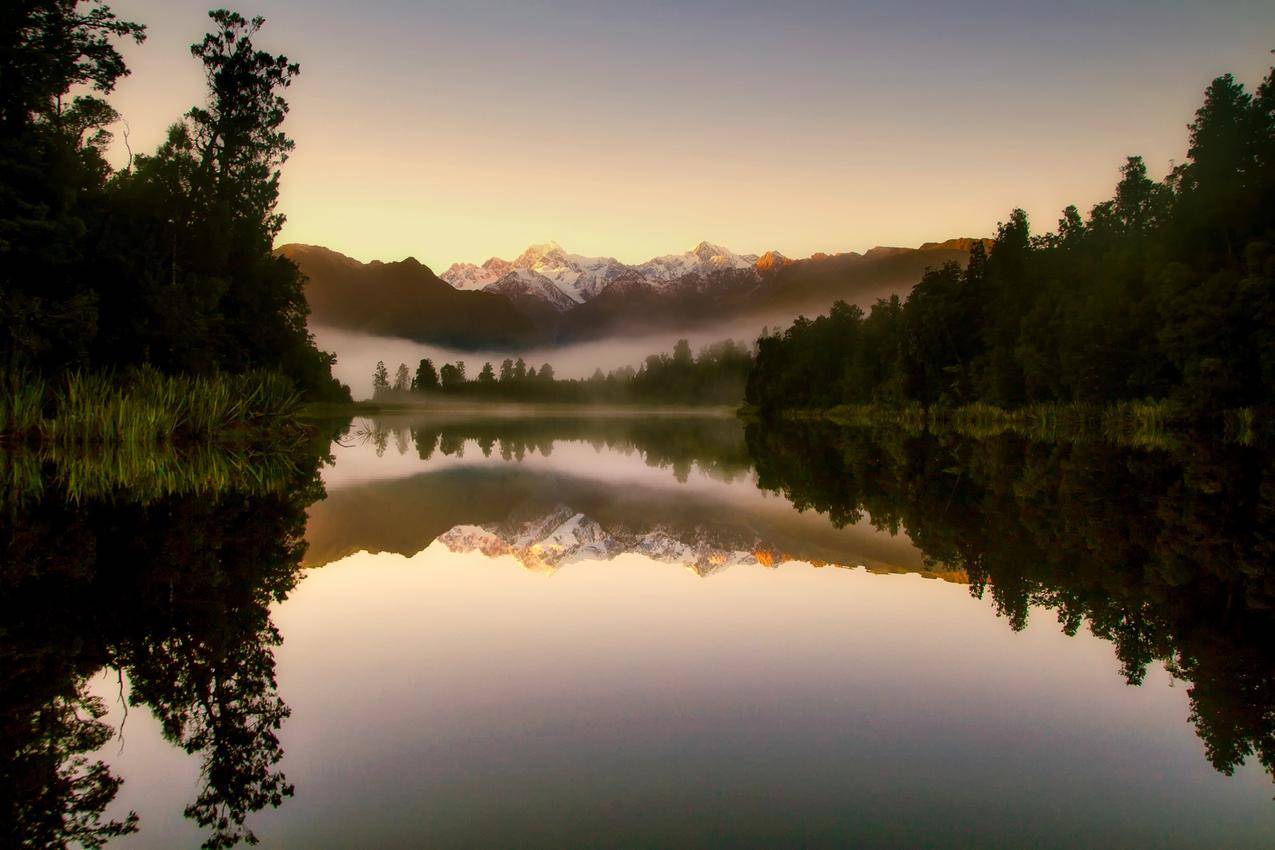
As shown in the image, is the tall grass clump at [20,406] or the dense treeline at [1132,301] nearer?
the tall grass clump at [20,406]

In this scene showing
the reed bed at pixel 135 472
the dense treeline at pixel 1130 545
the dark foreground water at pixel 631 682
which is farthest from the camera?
the reed bed at pixel 135 472

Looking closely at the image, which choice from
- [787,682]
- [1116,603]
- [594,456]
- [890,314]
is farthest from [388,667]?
[890,314]

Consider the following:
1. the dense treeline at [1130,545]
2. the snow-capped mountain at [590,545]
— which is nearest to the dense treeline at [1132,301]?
the dense treeline at [1130,545]

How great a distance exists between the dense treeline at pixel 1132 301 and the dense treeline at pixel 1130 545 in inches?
461

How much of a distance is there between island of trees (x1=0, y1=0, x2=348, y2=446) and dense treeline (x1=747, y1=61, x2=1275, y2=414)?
4067cm

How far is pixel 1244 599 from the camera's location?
9.14m

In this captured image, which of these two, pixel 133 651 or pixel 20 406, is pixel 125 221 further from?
pixel 133 651

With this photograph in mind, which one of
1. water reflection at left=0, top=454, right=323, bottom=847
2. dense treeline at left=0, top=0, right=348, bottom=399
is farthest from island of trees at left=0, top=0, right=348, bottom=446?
water reflection at left=0, top=454, right=323, bottom=847

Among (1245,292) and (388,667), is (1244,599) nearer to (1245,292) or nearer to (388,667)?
(388,667)

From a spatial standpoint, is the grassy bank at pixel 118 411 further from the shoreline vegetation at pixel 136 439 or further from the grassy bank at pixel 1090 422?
the grassy bank at pixel 1090 422

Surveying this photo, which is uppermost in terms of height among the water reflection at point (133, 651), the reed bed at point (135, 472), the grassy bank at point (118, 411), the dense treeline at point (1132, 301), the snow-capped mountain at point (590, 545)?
the dense treeline at point (1132, 301)

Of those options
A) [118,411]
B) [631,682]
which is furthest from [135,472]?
[631,682]

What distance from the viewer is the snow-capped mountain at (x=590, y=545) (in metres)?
12.2

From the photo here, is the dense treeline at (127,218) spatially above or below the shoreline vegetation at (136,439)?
above
